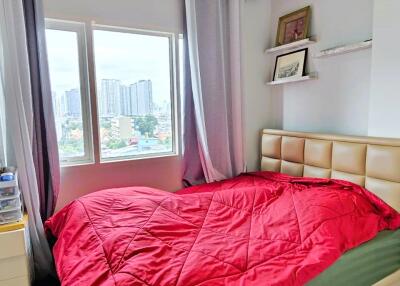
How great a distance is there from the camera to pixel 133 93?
2424 mm

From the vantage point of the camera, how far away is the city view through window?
215 cm

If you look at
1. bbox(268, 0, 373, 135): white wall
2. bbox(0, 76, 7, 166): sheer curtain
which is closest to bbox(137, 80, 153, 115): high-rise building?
bbox(0, 76, 7, 166): sheer curtain

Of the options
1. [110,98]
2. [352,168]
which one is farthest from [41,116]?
[352,168]

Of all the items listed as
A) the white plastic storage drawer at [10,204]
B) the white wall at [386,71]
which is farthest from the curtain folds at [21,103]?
the white wall at [386,71]

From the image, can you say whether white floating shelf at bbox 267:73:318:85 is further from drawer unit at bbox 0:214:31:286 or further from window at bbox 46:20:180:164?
drawer unit at bbox 0:214:31:286

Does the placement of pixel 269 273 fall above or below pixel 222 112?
below

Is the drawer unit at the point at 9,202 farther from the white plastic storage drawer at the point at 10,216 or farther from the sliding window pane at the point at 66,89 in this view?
the sliding window pane at the point at 66,89

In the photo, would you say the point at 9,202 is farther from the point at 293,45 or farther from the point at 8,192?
the point at 293,45

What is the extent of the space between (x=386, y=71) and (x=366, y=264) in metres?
1.33

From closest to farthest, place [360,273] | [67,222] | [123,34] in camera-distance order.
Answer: [360,273]
[67,222]
[123,34]

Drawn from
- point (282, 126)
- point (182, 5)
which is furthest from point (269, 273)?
point (182, 5)

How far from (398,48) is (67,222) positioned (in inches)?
94.9

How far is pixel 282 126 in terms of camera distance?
2.93 meters

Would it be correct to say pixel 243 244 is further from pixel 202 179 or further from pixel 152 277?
pixel 202 179
